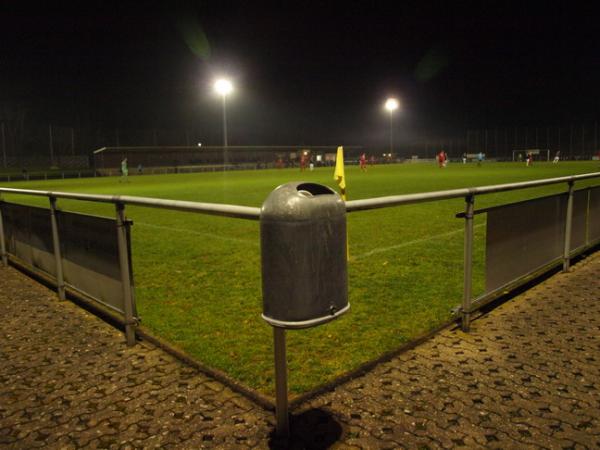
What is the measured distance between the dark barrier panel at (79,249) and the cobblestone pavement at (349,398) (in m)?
0.48

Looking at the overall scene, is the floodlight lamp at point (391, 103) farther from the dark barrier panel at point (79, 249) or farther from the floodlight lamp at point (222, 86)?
the dark barrier panel at point (79, 249)

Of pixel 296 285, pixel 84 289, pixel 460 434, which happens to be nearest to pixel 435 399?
pixel 460 434

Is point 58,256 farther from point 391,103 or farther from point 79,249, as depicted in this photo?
point 391,103

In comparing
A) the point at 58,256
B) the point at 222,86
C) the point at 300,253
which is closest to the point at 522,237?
the point at 300,253

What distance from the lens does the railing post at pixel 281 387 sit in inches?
102

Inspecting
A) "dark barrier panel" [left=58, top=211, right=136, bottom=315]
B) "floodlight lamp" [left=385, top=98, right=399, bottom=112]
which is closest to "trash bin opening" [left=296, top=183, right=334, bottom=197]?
"dark barrier panel" [left=58, top=211, right=136, bottom=315]

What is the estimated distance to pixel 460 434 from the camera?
260 cm

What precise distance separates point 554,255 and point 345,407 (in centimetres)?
428

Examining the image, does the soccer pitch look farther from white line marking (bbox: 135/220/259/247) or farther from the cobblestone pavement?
the cobblestone pavement

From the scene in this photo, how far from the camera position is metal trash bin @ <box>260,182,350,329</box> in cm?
229

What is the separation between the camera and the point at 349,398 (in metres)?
2.99

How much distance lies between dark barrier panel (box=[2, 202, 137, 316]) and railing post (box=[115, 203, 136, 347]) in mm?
48

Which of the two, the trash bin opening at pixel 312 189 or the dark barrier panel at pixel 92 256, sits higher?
the trash bin opening at pixel 312 189

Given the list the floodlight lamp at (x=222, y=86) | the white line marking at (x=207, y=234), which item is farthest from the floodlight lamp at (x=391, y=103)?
the white line marking at (x=207, y=234)
